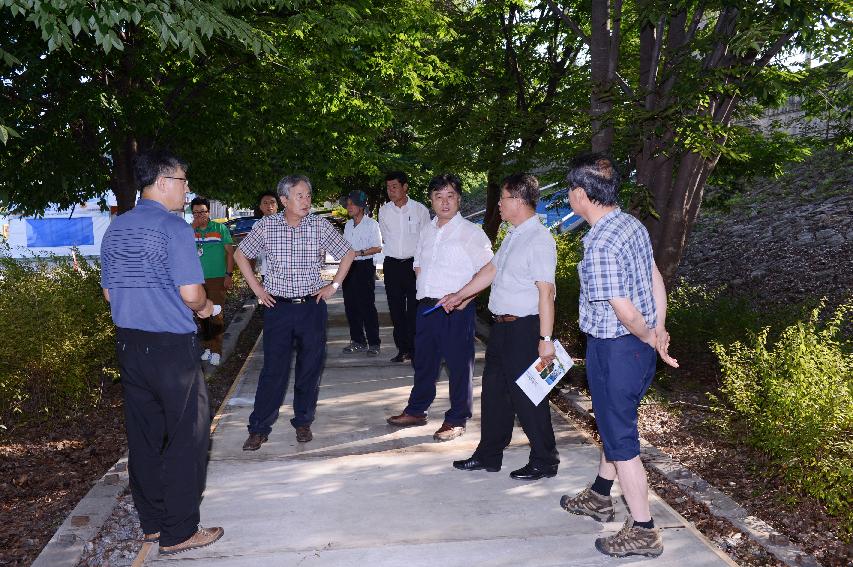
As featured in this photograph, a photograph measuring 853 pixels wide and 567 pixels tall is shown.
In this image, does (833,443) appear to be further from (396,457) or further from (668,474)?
(396,457)

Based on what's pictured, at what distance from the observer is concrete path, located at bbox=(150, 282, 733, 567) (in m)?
4.21

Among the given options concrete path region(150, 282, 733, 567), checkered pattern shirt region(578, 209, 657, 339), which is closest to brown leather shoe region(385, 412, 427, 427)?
concrete path region(150, 282, 733, 567)

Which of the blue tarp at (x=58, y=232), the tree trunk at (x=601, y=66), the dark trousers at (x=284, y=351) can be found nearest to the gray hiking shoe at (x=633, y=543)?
the dark trousers at (x=284, y=351)

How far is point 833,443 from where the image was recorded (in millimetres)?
4840

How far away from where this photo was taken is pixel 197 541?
4328mm

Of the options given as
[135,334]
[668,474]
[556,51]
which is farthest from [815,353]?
[556,51]

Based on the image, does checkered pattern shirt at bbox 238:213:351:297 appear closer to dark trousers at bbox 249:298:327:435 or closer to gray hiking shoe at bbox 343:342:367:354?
dark trousers at bbox 249:298:327:435

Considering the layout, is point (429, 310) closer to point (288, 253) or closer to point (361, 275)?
point (288, 253)

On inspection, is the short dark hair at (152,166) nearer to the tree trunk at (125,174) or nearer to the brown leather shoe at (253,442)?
the brown leather shoe at (253,442)

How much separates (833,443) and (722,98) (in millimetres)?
4428

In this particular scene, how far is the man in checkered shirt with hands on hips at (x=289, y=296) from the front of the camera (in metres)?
6.02

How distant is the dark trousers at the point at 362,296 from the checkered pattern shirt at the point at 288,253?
12.0ft

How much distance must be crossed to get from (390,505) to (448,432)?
143cm

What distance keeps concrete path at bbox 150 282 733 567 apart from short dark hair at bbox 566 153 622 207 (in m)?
1.86
